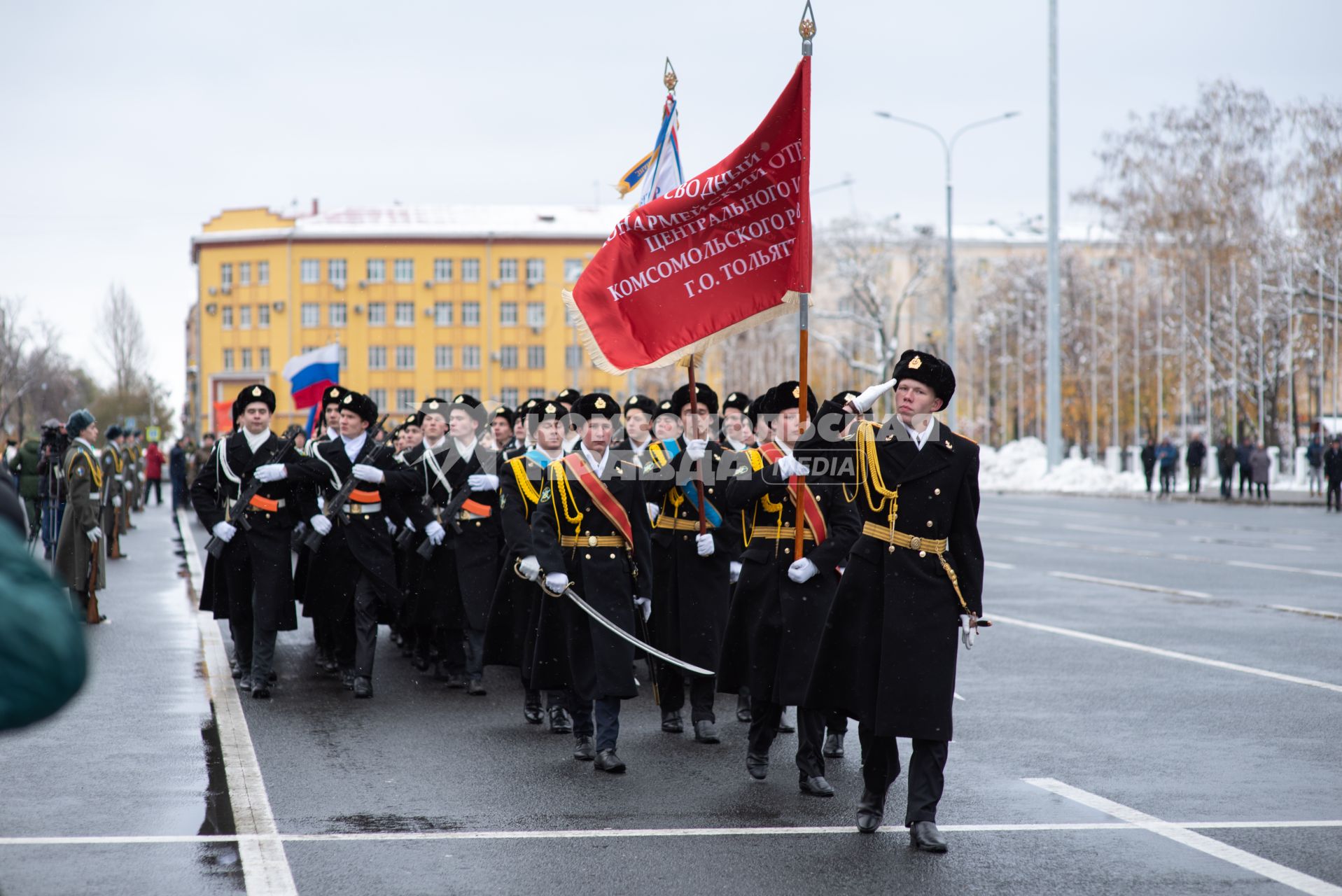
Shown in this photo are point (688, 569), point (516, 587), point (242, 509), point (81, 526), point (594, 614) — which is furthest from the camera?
point (81, 526)

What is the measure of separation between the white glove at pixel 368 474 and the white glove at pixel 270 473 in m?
0.46

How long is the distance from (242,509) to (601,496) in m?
3.24

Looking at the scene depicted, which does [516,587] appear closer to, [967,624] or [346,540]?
[346,540]

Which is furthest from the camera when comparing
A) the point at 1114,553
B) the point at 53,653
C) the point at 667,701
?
the point at 1114,553

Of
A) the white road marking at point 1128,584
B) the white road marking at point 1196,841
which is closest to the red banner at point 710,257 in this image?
the white road marking at point 1196,841

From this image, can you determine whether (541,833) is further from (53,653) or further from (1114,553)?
(1114,553)

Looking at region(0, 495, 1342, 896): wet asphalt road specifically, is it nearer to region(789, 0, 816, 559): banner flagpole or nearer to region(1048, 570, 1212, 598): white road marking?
region(789, 0, 816, 559): banner flagpole

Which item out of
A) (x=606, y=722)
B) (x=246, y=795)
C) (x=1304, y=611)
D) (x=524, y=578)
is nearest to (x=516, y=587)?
(x=524, y=578)

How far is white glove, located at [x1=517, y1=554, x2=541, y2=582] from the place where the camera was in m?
7.78

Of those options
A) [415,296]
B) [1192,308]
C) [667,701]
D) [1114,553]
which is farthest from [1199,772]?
[415,296]

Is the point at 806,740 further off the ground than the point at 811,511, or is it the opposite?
the point at 811,511

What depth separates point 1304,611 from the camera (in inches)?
552

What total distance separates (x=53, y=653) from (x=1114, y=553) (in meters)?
20.4

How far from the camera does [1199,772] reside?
24.4 ft
